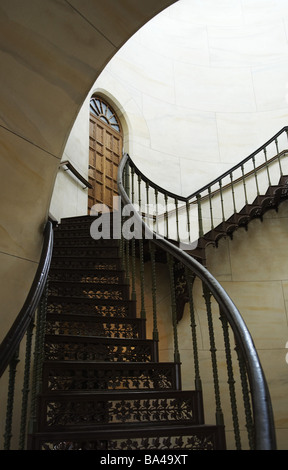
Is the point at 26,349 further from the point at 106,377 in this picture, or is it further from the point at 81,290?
the point at 81,290

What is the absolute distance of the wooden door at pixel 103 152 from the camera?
681 cm

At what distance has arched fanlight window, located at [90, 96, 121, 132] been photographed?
7020 mm

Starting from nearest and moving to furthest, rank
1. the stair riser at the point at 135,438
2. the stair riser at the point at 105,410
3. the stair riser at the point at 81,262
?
the stair riser at the point at 135,438 → the stair riser at the point at 105,410 → the stair riser at the point at 81,262

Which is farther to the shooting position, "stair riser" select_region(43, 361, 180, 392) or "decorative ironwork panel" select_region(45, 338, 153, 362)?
"decorative ironwork panel" select_region(45, 338, 153, 362)

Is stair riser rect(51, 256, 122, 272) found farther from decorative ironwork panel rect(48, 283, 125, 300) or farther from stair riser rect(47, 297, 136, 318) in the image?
stair riser rect(47, 297, 136, 318)

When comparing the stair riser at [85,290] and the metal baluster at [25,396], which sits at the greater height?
the stair riser at [85,290]

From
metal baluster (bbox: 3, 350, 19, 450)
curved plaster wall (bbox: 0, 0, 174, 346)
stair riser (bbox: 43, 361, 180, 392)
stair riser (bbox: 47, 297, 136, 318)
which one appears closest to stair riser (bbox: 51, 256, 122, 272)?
stair riser (bbox: 47, 297, 136, 318)

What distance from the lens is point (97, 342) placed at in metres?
3.01

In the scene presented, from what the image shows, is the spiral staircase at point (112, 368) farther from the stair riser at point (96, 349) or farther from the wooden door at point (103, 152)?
the wooden door at point (103, 152)

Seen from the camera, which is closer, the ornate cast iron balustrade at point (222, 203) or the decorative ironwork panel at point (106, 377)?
the decorative ironwork panel at point (106, 377)

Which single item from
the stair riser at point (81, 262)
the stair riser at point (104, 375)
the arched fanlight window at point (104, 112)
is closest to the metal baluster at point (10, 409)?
the stair riser at point (104, 375)

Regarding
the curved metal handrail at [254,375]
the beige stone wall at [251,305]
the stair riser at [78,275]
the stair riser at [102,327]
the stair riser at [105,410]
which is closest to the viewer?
the curved metal handrail at [254,375]

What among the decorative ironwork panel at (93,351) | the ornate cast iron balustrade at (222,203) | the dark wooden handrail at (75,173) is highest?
the dark wooden handrail at (75,173)
